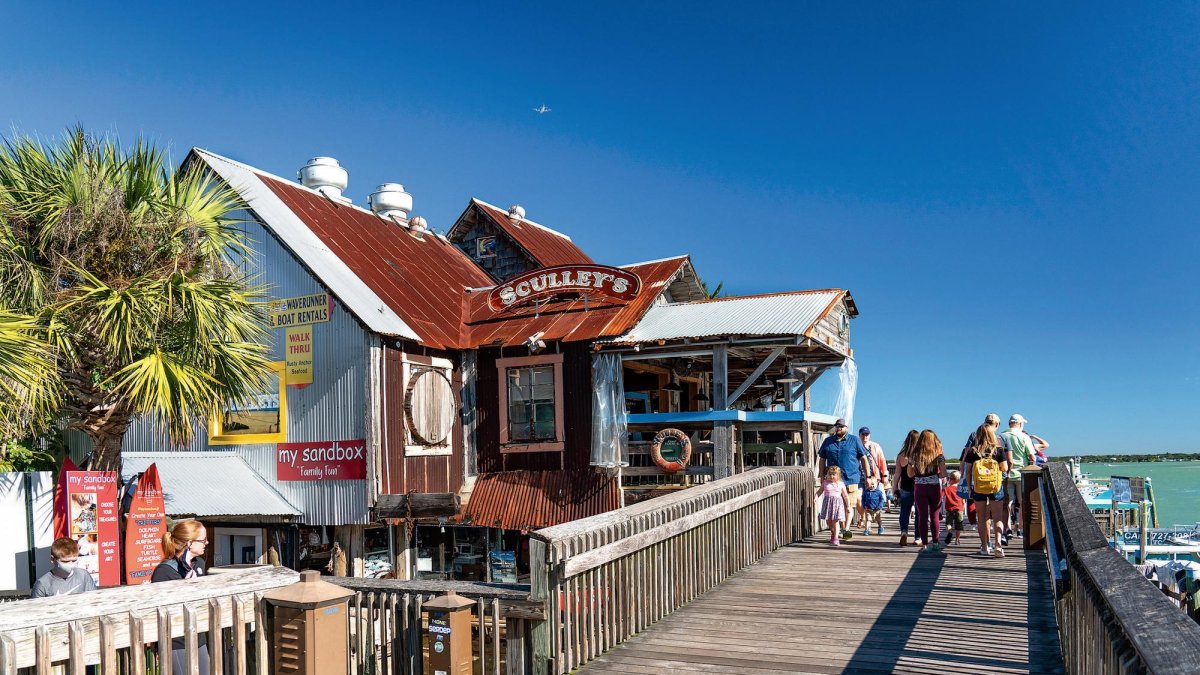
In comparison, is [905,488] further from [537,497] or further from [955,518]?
[537,497]

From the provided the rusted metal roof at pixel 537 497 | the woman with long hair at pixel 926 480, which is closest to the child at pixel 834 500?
the woman with long hair at pixel 926 480

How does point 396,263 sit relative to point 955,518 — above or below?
above

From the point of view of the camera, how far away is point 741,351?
20766mm

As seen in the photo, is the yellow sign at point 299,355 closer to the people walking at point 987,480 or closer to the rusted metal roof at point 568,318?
the rusted metal roof at point 568,318

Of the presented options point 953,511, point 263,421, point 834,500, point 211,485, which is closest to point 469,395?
point 263,421

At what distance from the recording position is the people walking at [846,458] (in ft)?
45.1

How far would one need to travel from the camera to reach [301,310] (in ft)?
64.0

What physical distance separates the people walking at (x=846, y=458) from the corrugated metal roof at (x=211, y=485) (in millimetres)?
10854

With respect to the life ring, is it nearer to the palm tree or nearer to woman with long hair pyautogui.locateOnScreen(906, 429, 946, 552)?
woman with long hair pyautogui.locateOnScreen(906, 429, 946, 552)

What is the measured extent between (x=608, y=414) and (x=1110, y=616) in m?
15.0

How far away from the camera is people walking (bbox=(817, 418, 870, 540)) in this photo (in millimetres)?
13734

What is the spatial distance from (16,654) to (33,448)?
1871 cm

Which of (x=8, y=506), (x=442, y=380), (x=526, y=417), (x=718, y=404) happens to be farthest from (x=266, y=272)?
(x=718, y=404)

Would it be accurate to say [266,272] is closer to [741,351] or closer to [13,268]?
[13,268]
